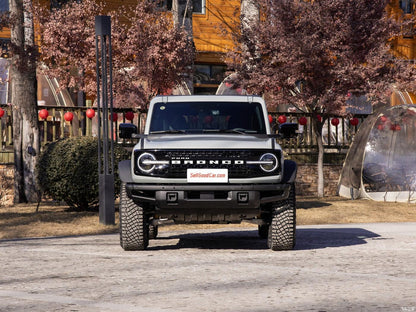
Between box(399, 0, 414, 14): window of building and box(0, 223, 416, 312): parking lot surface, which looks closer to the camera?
box(0, 223, 416, 312): parking lot surface

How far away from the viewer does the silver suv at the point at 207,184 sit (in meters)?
9.75

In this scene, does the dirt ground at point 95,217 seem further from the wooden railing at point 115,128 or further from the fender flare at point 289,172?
the fender flare at point 289,172

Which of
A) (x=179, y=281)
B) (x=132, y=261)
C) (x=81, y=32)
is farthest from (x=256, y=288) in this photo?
(x=81, y=32)

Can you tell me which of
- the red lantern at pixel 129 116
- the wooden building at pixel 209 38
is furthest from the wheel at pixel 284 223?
the wooden building at pixel 209 38

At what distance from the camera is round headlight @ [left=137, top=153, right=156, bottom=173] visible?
9922 mm

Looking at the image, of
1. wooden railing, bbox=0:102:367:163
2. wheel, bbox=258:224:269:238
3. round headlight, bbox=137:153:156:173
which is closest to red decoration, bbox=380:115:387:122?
wooden railing, bbox=0:102:367:163

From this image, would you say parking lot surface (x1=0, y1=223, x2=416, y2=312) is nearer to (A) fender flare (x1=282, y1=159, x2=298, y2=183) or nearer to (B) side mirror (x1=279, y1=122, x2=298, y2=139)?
(A) fender flare (x1=282, y1=159, x2=298, y2=183)

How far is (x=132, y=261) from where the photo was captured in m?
9.50

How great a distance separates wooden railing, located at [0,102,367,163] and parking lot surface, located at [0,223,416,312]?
327 inches

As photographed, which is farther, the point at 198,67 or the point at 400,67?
the point at 198,67

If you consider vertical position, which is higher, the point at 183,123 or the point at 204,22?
the point at 204,22

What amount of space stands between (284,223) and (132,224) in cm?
194

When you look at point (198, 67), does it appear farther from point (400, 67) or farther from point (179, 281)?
point (179, 281)

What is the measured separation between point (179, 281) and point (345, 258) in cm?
278
